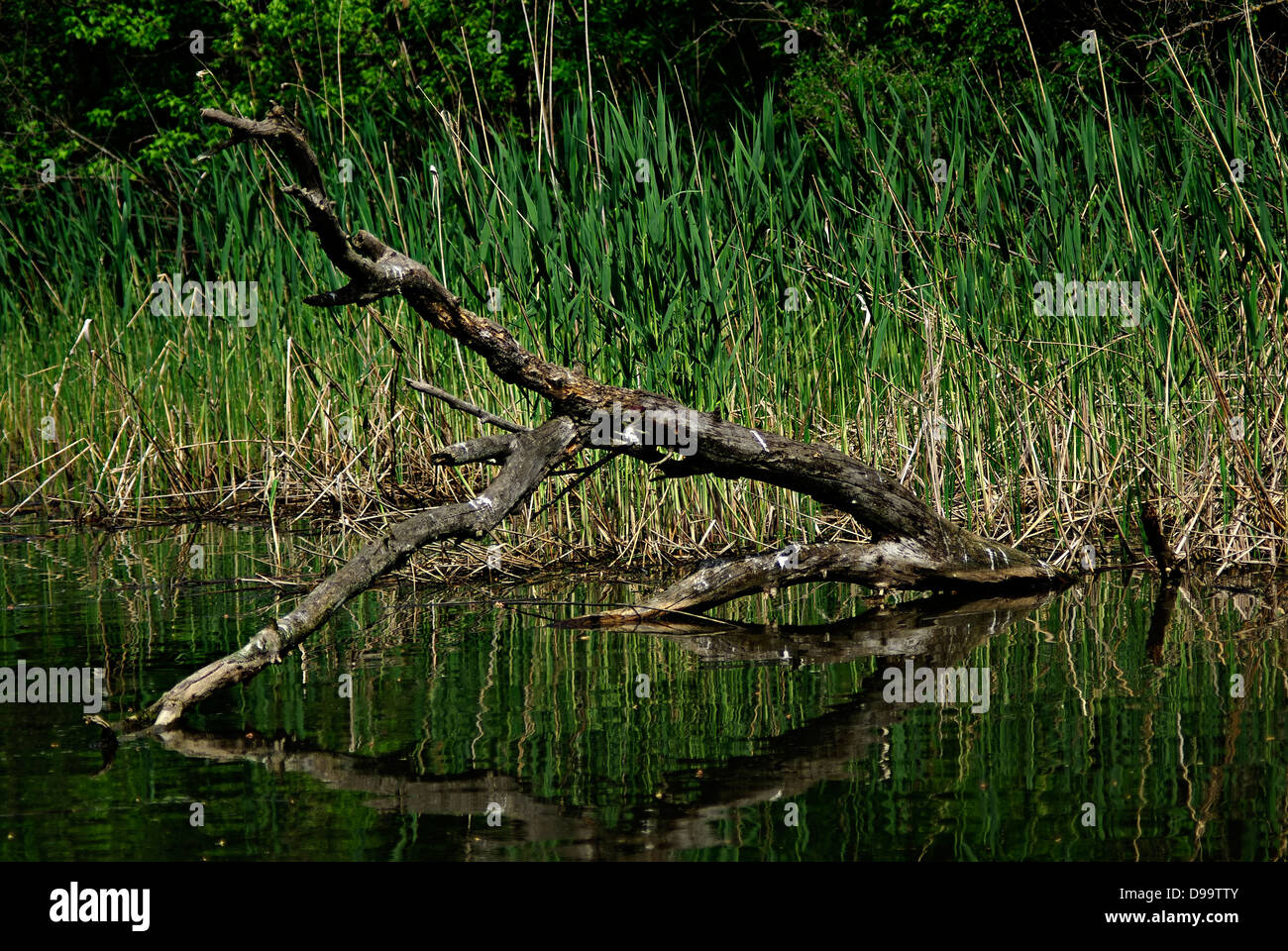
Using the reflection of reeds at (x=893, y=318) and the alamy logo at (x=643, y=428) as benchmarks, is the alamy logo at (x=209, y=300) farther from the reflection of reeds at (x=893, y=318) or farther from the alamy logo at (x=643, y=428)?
the alamy logo at (x=643, y=428)

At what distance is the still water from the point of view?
3338 millimetres

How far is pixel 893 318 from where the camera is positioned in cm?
672

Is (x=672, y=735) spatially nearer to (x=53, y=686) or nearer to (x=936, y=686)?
(x=936, y=686)

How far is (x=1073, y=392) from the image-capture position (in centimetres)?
643

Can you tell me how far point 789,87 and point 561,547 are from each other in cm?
863

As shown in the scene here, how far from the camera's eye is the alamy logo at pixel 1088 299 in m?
6.39

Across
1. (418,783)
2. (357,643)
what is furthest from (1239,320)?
(418,783)

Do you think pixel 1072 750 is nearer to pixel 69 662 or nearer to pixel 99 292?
pixel 69 662

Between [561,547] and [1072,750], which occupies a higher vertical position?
[561,547]

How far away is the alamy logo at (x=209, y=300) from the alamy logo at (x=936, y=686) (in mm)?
4701

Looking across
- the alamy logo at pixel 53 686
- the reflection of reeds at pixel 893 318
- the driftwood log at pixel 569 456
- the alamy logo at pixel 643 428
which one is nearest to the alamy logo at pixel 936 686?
the driftwood log at pixel 569 456
